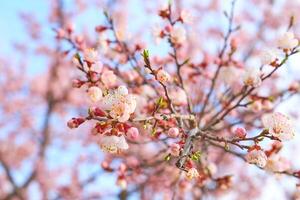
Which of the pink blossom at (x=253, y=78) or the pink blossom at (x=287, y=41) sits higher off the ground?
the pink blossom at (x=287, y=41)

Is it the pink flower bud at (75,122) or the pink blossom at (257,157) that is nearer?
the pink flower bud at (75,122)

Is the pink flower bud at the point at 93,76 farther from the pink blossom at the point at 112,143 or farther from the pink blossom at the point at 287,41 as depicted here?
the pink blossom at the point at 287,41

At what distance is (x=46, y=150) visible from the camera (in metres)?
11.0

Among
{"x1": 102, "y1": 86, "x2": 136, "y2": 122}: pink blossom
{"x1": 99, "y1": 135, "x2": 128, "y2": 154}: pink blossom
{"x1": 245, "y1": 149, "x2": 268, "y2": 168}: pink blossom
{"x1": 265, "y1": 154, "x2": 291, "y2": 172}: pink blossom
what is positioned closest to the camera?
{"x1": 102, "y1": 86, "x2": 136, "y2": 122}: pink blossom

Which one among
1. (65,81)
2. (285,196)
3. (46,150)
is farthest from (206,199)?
(65,81)

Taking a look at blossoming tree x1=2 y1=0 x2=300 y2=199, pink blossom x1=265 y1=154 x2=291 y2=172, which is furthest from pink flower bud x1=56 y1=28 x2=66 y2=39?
pink blossom x1=265 y1=154 x2=291 y2=172

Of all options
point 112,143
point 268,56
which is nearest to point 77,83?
point 112,143

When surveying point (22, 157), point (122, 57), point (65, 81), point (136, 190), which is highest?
point (65, 81)

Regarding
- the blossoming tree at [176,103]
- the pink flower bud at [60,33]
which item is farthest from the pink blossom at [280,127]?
the pink flower bud at [60,33]

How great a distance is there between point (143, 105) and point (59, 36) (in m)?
1.07

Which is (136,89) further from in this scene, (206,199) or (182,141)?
(182,141)

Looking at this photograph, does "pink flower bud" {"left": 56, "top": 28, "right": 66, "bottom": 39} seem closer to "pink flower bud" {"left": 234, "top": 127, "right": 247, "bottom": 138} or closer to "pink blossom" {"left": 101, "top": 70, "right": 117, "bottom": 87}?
"pink blossom" {"left": 101, "top": 70, "right": 117, "bottom": 87}

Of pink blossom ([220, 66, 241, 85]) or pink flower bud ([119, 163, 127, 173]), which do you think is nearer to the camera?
pink flower bud ([119, 163, 127, 173])

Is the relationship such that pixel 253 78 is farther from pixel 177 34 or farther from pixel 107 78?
pixel 107 78
